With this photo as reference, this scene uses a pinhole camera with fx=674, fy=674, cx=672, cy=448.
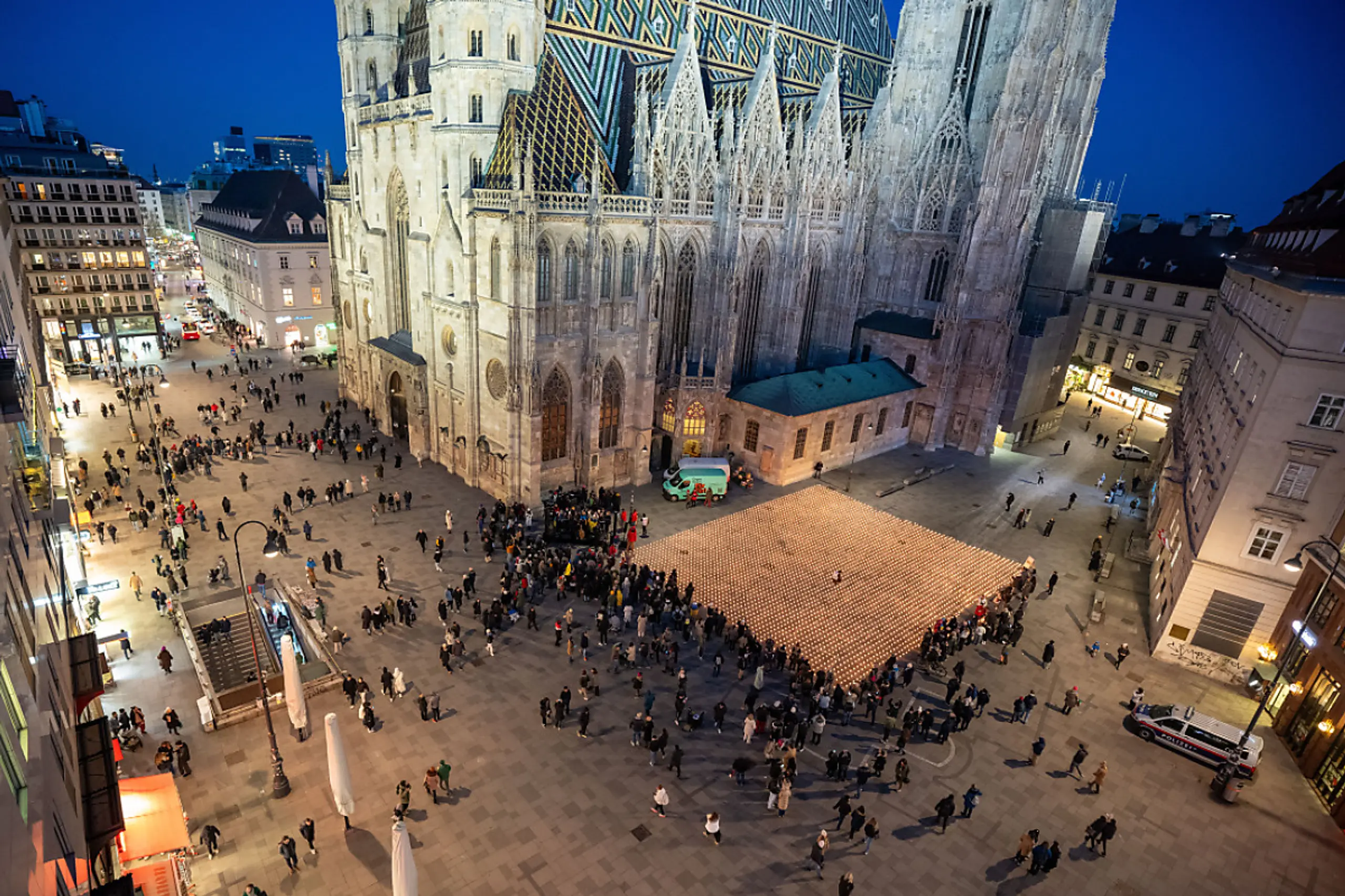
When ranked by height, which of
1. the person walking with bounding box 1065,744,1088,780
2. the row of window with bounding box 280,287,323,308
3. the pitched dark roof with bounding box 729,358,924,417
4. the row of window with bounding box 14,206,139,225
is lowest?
the person walking with bounding box 1065,744,1088,780

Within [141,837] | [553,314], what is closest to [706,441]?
[553,314]

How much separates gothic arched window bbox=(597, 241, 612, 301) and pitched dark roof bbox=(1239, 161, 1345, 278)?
89.7ft

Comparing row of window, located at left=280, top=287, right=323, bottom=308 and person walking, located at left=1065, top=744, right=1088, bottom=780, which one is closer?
person walking, located at left=1065, top=744, right=1088, bottom=780

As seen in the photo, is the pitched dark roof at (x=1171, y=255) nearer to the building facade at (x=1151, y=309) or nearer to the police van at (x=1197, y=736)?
the building facade at (x=1151, y=309)

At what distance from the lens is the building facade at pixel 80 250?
163 ft

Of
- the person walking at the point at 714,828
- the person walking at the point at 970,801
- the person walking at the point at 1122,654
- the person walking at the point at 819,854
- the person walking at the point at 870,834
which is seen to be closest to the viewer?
the person walking at the point at 819,854

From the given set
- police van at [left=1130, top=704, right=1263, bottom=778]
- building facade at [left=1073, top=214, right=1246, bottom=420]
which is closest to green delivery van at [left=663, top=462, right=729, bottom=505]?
police van at [left=1130, top=704, right=1263, bottom=778]

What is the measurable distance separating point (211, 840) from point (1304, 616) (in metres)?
32.6

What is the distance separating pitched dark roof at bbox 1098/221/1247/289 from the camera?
174ft

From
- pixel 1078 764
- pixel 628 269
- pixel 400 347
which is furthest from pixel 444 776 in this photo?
pixel 400 347

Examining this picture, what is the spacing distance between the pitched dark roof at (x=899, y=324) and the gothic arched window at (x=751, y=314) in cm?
977

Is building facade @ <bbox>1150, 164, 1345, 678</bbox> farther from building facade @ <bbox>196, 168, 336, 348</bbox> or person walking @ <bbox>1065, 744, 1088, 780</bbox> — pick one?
building facade @ <bbox>196, 168, 336, 348</bbox>

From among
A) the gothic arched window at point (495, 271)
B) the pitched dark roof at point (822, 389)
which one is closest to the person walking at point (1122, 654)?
the pitched dark roof at point (822, 389)

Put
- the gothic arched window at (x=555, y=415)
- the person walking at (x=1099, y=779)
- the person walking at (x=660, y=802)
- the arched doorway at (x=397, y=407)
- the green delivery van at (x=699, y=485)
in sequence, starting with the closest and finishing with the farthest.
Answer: the person walking at (x=660, y=802) → the person walking at (x=1099, y=779) → the gothic arched window at (x=555, y=415) → the green delivery van at (x=699, y=485) → the arched doorway at (x=397, y=407)
